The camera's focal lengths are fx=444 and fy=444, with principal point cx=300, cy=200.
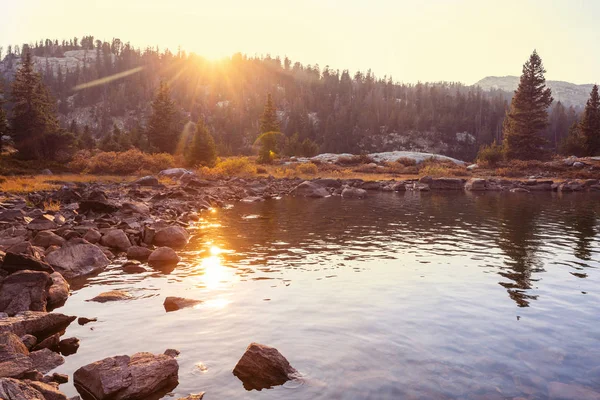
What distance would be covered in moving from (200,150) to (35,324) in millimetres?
51858

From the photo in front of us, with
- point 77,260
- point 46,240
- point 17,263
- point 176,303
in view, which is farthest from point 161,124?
point 176,303

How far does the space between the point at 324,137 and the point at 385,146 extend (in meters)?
26.3

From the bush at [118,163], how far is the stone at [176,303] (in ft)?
143

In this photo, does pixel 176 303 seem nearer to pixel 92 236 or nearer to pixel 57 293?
pixel 57 293

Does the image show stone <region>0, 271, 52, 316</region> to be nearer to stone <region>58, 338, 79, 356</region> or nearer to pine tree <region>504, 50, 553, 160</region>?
stone <region>58, 338, 79, 356</region>

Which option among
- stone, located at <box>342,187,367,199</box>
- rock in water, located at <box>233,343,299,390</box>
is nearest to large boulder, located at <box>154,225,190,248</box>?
rock in water, located at <box>233,343,299,390</box>

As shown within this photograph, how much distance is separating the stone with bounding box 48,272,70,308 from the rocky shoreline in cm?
2

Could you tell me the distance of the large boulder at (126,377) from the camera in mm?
6219

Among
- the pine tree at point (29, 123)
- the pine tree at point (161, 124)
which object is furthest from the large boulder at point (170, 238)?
the pine tree at point (161, 124)

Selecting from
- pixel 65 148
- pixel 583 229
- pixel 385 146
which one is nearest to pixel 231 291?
pixel 583 229

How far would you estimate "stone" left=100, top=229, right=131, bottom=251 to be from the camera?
1677cm

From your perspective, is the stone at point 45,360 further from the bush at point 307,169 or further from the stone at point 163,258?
the bush at point 307,169

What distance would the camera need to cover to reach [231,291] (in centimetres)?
1159

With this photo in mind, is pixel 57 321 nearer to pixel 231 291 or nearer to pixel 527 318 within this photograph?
pixel 231 291
